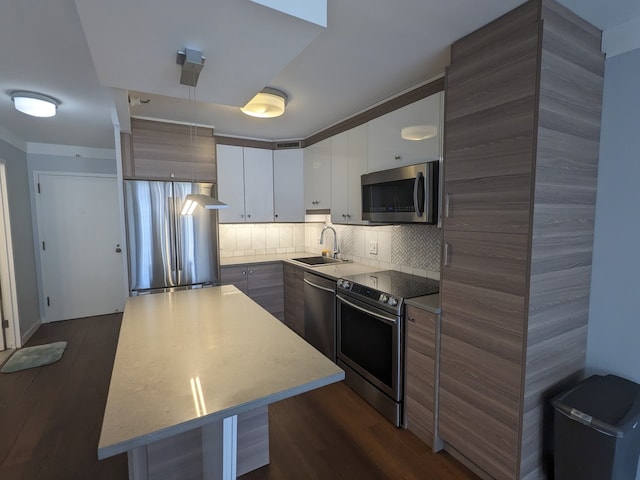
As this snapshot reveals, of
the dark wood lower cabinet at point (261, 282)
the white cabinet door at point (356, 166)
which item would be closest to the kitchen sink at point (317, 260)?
the dark wood lower cabinet at point (261, 282)

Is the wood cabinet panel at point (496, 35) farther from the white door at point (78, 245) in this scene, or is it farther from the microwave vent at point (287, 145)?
the white door at point (78, 245)

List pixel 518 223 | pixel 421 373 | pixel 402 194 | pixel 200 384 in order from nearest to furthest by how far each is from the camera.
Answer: pixel 200 384 < pixel 518 223 < pixel 421 373 < pixel 402 194

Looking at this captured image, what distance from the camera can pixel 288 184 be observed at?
3762mm

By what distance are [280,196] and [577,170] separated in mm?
2834

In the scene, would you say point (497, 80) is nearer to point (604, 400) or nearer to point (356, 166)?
point (356, 166)

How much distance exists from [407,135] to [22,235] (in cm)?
441

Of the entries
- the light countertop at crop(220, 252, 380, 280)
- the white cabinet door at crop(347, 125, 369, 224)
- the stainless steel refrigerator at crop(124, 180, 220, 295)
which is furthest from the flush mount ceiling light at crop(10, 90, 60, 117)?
the white cabinet door at crop(347, 125, 369, 224)

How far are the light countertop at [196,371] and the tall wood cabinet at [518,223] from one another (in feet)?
2.99

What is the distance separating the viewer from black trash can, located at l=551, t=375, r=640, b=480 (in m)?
1.33

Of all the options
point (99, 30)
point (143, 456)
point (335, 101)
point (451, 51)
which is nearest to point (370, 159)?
point (335, 101)

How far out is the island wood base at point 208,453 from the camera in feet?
3.60

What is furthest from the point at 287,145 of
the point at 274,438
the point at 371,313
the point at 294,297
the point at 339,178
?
the point at 274,438

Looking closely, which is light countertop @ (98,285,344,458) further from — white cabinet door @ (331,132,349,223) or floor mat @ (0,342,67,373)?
floor mat @ (0,342,67,373)

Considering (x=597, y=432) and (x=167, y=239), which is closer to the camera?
(x=597, y=432)
